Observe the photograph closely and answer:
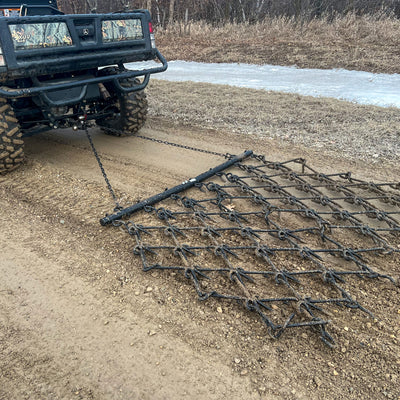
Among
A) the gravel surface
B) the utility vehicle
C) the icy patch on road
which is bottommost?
the icy patch on road

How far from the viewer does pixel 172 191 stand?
3.84 metres

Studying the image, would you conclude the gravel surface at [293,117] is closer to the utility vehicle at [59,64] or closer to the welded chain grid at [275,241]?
the welded chain grid at [275,241]

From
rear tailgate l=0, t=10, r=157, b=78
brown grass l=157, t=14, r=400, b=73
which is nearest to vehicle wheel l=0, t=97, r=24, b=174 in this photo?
rear tailgate l=0, t=10, r=157, b=78

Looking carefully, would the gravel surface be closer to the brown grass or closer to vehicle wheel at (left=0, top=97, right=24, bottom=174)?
vehicle wheel at (left=0, top=97, right=24, bottom=174)

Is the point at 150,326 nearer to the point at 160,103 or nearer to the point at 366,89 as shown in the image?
the point at 160,103

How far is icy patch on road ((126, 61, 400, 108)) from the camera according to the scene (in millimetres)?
7777

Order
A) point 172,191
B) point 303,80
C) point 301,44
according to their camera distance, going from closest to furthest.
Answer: point 172,191, point 303,80, point 301,44

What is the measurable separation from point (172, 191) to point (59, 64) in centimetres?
182

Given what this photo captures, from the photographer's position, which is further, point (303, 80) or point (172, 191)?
point (303, 80)

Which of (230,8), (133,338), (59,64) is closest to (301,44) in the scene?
(230,8)

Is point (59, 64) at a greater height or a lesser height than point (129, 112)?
greater

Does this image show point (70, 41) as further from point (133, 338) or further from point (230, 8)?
point (230, 8)

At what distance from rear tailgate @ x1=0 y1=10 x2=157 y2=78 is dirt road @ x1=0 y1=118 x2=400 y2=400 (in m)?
1.62

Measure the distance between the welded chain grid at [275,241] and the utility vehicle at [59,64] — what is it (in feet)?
5.77
